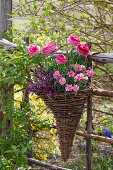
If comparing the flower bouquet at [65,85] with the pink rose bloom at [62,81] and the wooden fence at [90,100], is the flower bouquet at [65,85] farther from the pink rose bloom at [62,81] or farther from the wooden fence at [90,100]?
the wooden fence at [90,100]

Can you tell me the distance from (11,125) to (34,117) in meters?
0.34

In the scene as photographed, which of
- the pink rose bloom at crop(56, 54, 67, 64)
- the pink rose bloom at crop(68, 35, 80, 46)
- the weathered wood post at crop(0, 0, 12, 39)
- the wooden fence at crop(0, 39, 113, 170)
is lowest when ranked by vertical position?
the wooden fence at crop(0, 39, 113, 170)

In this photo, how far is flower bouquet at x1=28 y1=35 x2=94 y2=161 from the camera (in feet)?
4.94

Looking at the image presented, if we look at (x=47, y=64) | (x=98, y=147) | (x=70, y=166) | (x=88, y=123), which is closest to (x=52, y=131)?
(x=70, y=166)

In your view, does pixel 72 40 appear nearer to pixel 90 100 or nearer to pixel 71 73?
pixel 71 73

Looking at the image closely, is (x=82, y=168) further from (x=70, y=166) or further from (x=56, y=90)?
(x=56, y=90)

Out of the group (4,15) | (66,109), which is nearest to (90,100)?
(66,109)

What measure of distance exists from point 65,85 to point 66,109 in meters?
0.17

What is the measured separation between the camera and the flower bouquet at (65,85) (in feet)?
4.94

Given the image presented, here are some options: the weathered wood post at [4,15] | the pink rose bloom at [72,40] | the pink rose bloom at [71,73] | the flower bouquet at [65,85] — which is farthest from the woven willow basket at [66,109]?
the weathered wood post at [4,15]

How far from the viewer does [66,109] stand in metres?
1.54

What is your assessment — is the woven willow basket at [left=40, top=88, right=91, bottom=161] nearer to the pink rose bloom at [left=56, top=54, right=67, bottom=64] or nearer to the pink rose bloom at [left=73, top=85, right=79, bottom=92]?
the pink rose bloom at [left=73, top=85, right=79, bottom=92]

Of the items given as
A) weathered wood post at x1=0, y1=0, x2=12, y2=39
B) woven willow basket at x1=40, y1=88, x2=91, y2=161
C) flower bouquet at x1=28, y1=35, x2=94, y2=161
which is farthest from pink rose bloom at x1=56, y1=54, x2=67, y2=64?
weathered wood post at x1=0, y1=0, x2=12, y2=39

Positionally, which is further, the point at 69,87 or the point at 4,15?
the point at 4,15
